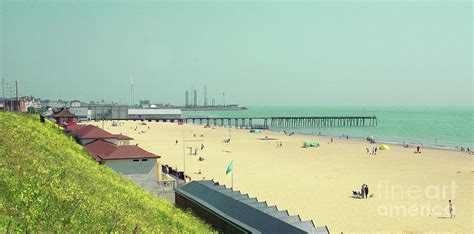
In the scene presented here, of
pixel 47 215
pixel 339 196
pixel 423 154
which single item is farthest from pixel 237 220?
pixel 423 154

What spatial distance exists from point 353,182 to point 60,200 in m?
25.3

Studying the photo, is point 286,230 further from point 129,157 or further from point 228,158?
point 228,158

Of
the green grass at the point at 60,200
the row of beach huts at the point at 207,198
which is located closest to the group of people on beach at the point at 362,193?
the row of beach huts at the point at 207,198

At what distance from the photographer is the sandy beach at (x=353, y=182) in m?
21.0

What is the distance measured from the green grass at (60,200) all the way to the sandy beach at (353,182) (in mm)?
10409

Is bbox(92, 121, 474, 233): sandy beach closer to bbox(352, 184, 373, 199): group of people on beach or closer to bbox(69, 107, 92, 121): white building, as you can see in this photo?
bbox(352, 184, 373, 199): group of people on beach

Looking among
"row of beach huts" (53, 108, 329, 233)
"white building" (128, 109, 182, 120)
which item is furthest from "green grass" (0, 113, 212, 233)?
"white building" (128, 109, 182, 120)

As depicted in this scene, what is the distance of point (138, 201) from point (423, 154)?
45050 millimetres

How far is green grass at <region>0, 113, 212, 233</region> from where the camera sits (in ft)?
25.7

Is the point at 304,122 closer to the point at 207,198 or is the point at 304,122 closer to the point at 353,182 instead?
the point at 353,182

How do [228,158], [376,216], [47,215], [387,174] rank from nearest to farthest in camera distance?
[47,215] → [376,216] → [387,174] → [228,158]

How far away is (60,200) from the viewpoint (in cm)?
881

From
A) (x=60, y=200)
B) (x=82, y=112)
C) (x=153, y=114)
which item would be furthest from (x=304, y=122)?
(x=60, y=200)

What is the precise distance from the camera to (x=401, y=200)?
25688 millimetres
